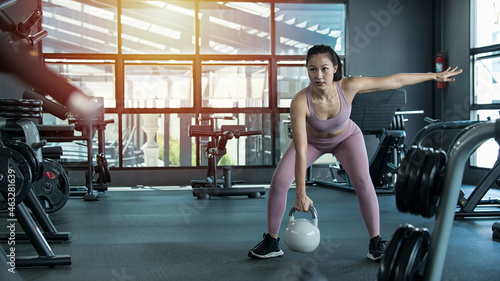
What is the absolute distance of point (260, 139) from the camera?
7.99m

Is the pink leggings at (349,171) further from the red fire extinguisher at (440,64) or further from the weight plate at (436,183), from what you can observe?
the red fire extinguisher at (440,64)

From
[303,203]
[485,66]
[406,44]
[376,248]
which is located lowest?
[376,248]

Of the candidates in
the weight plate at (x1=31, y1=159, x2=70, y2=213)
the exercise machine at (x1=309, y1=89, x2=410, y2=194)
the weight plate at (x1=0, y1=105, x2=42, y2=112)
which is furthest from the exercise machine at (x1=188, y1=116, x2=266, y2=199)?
the weight plate at (x1=0, y1=105, x2=42, y2=112)

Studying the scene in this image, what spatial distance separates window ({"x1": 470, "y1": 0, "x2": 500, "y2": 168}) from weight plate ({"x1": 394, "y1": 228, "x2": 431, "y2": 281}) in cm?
605

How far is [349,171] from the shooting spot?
300 centimetres

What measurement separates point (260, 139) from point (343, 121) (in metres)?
5.11

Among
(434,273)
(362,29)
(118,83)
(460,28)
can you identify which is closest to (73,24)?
(118,83)

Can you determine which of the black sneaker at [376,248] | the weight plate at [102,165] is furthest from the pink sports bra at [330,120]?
the weight plate at [102,165]

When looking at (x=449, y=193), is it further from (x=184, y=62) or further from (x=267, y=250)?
(x=184, y=62)

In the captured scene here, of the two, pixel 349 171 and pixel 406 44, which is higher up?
pixel 406 44

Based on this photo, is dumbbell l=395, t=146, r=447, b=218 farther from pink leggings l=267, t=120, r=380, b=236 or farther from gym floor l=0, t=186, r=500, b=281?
pink leggings l=267, t=120, r=380, b=236

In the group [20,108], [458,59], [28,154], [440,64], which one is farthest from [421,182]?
[440,64]

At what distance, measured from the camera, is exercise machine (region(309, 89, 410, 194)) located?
604 centimetres

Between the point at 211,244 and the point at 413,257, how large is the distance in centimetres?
226
